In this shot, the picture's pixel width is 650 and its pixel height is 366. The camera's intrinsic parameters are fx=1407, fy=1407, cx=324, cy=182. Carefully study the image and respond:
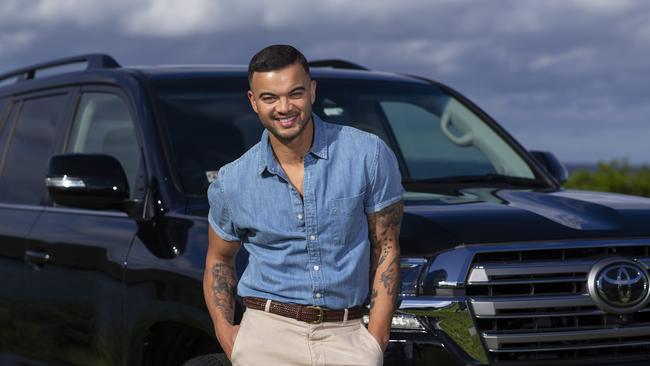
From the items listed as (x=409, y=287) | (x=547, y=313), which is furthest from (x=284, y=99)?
(x=547, y=313)

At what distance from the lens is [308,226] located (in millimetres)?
3799

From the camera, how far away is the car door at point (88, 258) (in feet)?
17.9

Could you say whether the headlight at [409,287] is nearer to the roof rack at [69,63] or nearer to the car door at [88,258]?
the car door at [88,258]

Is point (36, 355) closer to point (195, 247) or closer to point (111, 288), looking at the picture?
point (111, 288)

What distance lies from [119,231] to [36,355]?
92 cm

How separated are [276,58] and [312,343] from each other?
0.78m

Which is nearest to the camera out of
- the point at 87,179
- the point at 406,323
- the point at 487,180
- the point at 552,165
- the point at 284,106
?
the point at 284,106

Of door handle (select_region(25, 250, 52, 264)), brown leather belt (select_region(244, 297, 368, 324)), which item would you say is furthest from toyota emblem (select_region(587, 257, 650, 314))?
door handle (select_region(25, 250, 52, 264))

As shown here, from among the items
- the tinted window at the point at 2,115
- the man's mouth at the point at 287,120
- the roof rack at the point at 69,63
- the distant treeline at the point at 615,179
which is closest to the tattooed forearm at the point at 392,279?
the man's mouth at the point at 287,120

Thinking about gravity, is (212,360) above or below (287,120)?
below

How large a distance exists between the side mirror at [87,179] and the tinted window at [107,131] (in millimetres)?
225

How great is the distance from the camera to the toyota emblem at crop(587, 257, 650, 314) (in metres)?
4.52

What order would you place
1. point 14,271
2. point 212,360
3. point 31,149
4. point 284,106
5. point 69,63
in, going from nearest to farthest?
point 284,106 < point 212,360 < point 14,271 < point 31,149 < point 69,63

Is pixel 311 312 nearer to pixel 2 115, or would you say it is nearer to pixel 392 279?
pixel 392 279
